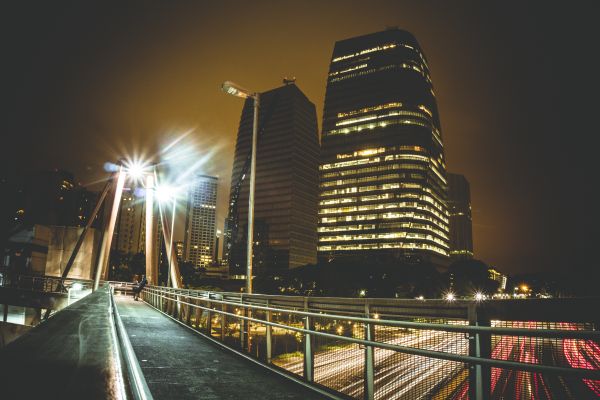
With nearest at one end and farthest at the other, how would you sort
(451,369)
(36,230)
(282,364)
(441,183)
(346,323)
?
(451,369) < (346,323) < (282,364) < (36,230) < (441,183)

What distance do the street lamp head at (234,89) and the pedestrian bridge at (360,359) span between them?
9.45m

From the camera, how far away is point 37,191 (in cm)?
10075

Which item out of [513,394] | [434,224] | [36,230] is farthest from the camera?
[434,224]

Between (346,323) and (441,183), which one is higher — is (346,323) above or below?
below

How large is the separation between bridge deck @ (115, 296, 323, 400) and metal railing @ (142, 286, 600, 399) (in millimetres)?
467

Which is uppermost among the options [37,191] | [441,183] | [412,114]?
[412,114]

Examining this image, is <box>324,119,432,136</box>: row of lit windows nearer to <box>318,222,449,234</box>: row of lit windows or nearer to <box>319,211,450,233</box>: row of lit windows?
<box>319,211,450,233</box>: row of lit windows

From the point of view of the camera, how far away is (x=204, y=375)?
19.0 ft

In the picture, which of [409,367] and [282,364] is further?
[282,364]

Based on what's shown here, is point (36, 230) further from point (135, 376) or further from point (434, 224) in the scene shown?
point (434, 224)

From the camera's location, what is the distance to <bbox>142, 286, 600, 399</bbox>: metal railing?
2971 mm

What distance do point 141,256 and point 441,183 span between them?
13909cm

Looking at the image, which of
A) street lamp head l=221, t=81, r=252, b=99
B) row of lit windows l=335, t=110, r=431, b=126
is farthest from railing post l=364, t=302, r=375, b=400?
row of lit windows l=335, t=110, r=431, b=126

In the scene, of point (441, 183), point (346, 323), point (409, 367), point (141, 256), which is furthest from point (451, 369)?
point (441, 183)
